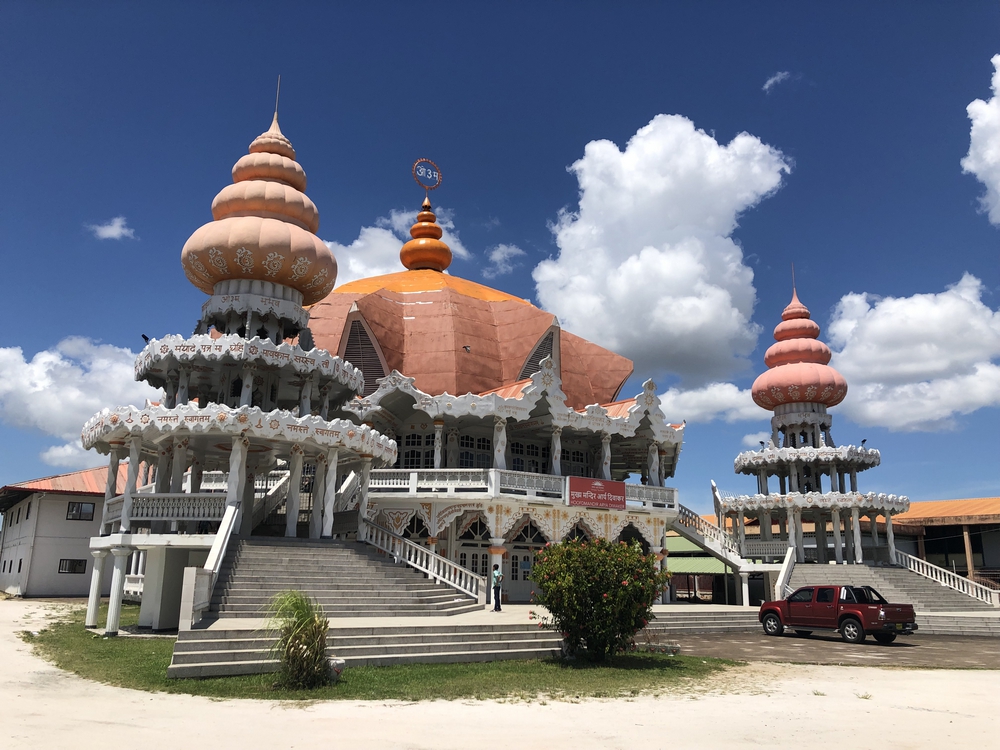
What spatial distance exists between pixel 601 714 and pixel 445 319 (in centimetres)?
2567

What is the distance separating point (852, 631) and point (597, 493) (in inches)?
444

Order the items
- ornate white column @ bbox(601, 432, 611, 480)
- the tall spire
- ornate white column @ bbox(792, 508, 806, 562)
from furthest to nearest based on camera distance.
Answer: the tall spire < ornate white column @ bbox(792, 508, 806, 562) < ornate white column @ bbox(601, 432, 611, 480)

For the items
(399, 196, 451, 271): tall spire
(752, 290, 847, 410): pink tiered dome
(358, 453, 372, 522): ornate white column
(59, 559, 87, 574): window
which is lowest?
(59, 559, 87, 574): window

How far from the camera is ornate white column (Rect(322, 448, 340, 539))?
73.1 ft

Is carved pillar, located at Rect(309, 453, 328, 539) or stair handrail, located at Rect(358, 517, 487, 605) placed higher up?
carved pillar, located at Rect(309, 453, 328, 539)

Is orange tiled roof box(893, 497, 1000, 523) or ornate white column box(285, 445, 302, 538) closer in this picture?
ornate white column box(285, 445, 302, 538)

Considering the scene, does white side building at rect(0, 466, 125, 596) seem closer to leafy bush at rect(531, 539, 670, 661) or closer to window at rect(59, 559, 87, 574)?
window at rect(59, 559, 87, 574)

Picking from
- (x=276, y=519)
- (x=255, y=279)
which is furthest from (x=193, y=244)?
(x=276, y=519)

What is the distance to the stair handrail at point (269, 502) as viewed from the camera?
1067 inches

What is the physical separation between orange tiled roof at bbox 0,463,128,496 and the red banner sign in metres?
24.4

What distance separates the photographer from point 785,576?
32.8 m

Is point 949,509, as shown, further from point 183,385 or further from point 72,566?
point 72,566

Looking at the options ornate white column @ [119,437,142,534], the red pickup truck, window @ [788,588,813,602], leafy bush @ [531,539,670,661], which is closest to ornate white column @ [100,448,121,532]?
ornate white column @ [119,437,142,534]

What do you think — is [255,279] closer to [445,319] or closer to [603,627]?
[445,319]
